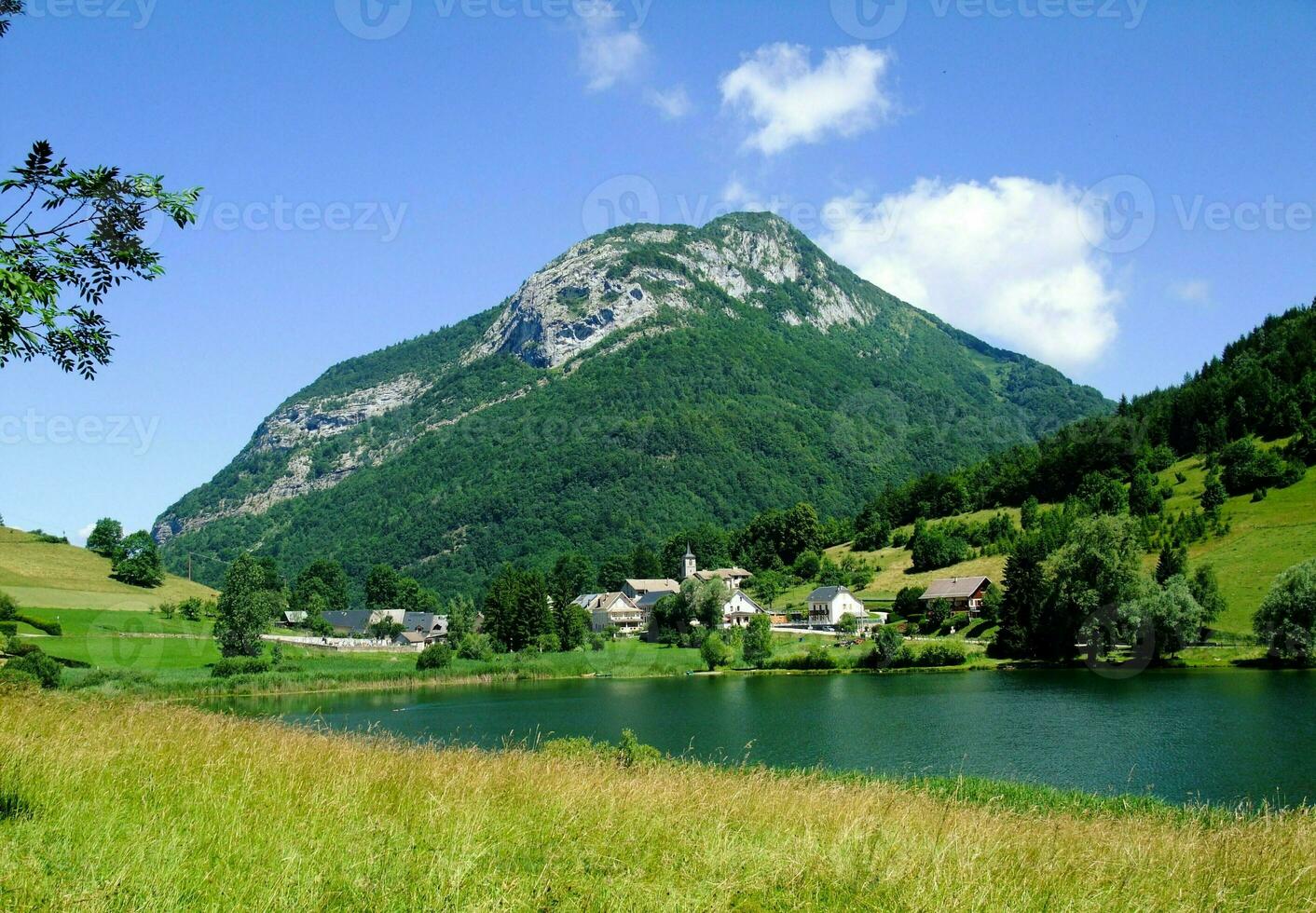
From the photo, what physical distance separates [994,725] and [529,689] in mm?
34372

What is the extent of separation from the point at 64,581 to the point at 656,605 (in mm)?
56742

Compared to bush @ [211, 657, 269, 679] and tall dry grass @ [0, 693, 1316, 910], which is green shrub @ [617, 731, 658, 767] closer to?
tall dry grass @ [0, 693, 1316, 910]

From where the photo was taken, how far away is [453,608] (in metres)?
92.9

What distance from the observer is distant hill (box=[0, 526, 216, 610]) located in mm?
76438

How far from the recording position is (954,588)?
275 ft

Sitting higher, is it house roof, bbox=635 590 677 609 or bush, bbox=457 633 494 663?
house roof, bbox=635 590 677 609

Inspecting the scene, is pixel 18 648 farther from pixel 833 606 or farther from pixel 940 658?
pixel 833 606

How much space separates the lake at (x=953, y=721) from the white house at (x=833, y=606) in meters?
31.1

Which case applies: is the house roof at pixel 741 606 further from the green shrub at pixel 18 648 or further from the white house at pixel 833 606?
the green shrub at pixel 18 648

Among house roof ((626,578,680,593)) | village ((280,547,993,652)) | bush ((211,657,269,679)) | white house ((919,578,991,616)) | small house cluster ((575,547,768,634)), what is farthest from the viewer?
house roof ((626,578,680,593))

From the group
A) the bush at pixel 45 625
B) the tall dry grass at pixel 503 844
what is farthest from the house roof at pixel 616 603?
the tall dry grass at pixel 503 844

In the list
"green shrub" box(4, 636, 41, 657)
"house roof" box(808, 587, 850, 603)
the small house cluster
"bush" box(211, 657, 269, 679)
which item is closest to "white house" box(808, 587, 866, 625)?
"house roof" box(808, 587, 850, 603)

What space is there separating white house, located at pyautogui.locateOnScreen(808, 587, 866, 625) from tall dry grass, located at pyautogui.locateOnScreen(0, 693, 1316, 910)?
83998mm

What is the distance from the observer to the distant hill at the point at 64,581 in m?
76.4
